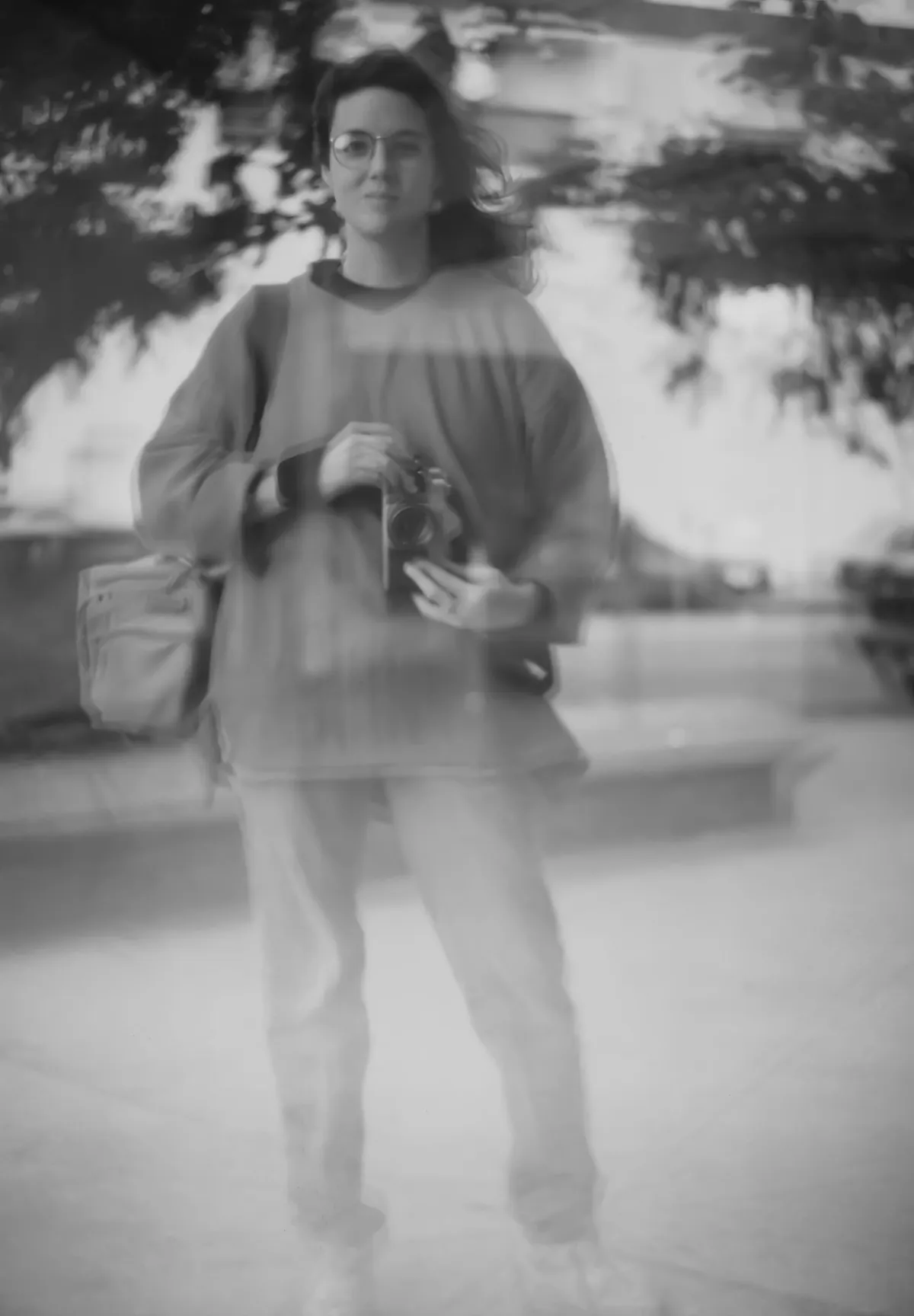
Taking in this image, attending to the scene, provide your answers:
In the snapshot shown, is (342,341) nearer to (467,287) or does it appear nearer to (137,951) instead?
(467,287)

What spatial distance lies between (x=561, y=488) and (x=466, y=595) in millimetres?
212

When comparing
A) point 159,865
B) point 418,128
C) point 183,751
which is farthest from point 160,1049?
point 418,128

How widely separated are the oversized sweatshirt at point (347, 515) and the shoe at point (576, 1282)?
2.51 feet

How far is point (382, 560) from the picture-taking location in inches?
75.9

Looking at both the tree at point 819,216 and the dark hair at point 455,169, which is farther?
the tree at point 819,216

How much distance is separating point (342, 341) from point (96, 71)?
52 centimetres

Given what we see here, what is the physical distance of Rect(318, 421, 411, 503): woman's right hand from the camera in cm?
191

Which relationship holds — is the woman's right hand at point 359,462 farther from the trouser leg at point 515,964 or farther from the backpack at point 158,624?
the trouser leg at point 515,964

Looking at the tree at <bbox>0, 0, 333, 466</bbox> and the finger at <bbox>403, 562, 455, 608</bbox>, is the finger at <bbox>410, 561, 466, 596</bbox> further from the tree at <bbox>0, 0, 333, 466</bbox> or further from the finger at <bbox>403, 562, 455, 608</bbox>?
the tree at <bbox>0, 0, 333, 466</bbox>

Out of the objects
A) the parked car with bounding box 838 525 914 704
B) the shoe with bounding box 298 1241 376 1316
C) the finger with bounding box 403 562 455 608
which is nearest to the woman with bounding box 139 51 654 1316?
the finger with bounding box 403 562 455 608

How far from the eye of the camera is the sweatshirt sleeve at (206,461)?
1.90 metres

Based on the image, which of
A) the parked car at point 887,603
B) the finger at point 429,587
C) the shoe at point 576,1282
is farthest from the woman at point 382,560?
the parked car at point 887,603

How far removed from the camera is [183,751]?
195 cm

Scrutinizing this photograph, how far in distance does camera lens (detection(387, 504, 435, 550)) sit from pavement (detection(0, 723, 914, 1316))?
0.49 metres
